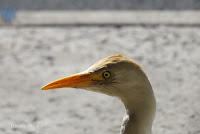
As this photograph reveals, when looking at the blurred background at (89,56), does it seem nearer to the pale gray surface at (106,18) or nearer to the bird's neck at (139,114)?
the pale gray surface at (106,18)

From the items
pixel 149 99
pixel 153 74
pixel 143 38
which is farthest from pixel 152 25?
pixel 149 99

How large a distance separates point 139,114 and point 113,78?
9.2 inches

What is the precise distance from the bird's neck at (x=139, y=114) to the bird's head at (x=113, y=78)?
5 cm

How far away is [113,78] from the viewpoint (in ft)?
6.64

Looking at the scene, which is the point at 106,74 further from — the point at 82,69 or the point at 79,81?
the point at 82,69

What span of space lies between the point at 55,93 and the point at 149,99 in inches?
79.8

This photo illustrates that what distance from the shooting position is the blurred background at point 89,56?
3.43 m

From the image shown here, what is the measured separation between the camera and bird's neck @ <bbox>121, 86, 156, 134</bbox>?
2.02 m

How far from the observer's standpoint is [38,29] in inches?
211
